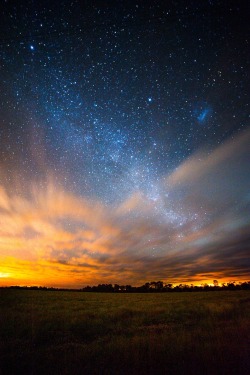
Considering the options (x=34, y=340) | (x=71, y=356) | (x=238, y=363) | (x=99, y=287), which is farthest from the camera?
(x=99, y=287)

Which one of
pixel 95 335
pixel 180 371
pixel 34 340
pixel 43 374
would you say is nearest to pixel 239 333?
pixel 180 371

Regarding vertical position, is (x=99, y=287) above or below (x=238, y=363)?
above

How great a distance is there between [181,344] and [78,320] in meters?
9.70

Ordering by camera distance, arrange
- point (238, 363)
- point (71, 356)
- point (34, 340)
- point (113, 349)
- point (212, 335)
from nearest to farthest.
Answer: point (238, 363) < point (71, 356) < point (113, 349) < point (212, 335) < point (34, 340)

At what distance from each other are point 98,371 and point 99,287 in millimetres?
143252

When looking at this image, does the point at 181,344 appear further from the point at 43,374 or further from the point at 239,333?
the point at 43,374

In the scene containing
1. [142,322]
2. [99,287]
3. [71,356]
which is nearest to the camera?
[71,356]

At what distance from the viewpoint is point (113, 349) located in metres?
9.02

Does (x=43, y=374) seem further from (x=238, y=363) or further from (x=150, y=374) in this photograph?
(x=238, y=363)

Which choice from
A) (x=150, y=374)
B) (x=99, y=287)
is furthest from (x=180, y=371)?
(x=99, y=287)

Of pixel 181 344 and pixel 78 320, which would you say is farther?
pixel 78 320

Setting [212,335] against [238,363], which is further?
[212,335]

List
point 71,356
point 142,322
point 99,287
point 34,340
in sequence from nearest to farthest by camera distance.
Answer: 1. point 71,356
2. point 34,340
3. point 142,322
4. point 99,287

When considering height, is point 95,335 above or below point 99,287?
below
